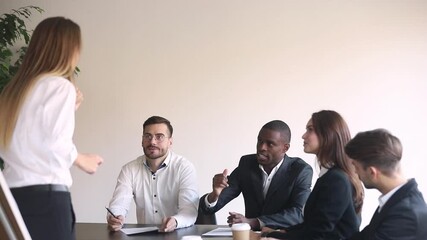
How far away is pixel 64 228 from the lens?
1534 mm

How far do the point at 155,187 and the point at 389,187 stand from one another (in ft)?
5.19

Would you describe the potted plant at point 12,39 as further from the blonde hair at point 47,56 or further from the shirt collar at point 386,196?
the shirt collar at point 386,196

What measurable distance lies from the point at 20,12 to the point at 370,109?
290cm

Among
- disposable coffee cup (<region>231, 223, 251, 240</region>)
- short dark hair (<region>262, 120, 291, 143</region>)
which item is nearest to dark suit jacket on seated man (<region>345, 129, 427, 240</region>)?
disposable coffee cup (<region>231, 223, 251, 240</region>)

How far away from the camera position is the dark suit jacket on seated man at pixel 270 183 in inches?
107

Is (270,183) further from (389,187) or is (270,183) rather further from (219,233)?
(389,187)

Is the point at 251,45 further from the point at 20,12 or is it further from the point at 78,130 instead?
the point at 20,12

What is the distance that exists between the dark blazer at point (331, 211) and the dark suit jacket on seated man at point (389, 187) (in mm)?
162

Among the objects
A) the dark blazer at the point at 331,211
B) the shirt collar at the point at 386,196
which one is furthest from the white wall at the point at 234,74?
the shirt collar at the point at 386,196

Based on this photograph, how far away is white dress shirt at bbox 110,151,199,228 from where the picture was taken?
296cm

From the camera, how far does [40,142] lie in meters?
1.51

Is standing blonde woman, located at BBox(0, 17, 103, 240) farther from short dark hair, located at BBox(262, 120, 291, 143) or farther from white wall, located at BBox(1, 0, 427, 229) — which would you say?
white wall, located at BBox(1, 0, 427, 229)

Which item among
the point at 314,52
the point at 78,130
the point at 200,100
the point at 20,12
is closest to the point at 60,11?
the point at 20,12

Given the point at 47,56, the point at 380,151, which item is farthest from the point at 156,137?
the point at 380,151
